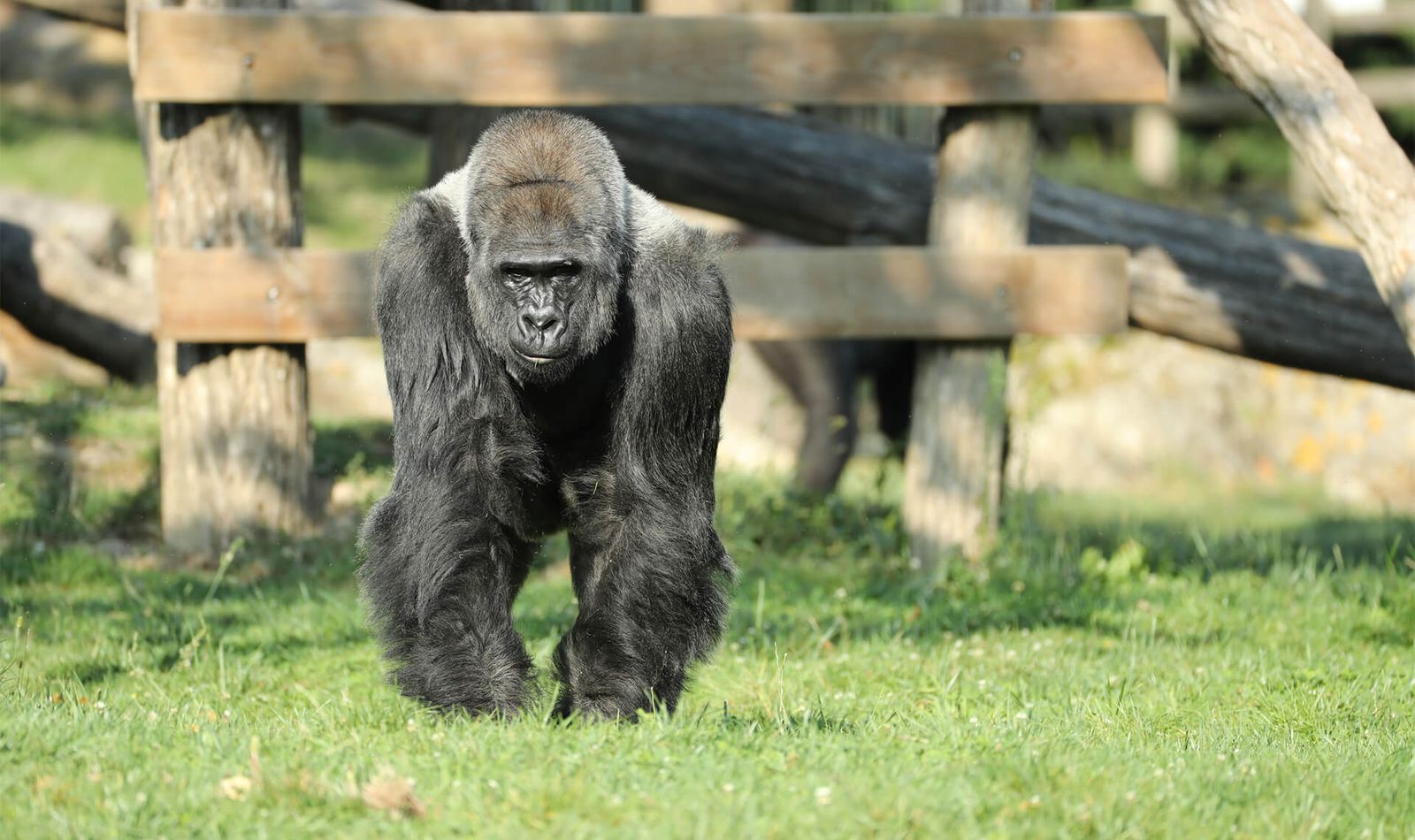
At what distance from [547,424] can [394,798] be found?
1561 mm

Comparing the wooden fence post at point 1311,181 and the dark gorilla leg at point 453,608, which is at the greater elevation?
the wooden fence post at point 1311,181

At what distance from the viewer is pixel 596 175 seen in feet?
13.2

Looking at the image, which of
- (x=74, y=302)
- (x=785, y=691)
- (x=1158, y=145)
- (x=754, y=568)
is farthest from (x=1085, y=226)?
(x=1158, y=145)

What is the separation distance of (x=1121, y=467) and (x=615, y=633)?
8328 mm

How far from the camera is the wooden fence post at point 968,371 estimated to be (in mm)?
6164

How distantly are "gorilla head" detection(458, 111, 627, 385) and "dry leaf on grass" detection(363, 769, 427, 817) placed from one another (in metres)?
1.31

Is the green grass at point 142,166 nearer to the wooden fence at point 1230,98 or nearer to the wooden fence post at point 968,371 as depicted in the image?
the wooden fence at point 1230,98

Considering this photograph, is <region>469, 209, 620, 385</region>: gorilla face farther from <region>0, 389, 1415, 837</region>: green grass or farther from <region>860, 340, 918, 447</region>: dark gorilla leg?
<region>860, 340, 918, 447</region>: dark gorilla leg

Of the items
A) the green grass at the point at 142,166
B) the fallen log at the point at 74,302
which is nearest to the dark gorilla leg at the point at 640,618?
the fallen log at the point at 74,302

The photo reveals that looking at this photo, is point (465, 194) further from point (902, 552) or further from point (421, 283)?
point (902, 552)

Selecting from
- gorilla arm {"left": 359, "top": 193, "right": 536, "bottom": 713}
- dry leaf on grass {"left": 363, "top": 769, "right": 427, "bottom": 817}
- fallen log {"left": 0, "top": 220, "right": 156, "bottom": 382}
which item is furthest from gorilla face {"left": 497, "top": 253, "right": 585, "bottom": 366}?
fallen log {"left": 0, "top": 220, "right": 156, "bottom": 382}

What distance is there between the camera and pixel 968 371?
6.25m

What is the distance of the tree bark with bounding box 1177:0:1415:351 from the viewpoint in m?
4.95

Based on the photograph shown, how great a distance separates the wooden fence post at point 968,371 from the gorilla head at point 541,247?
2483 mm
